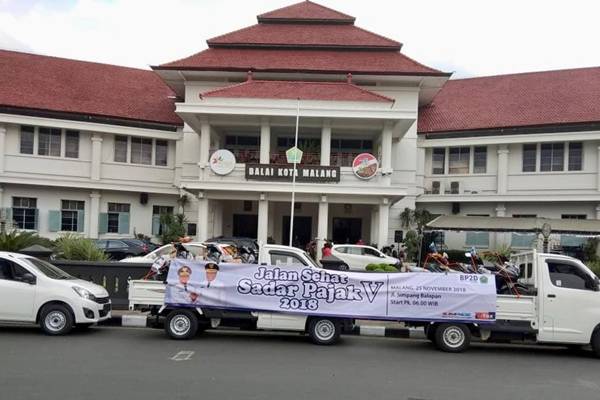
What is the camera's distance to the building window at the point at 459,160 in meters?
31.2

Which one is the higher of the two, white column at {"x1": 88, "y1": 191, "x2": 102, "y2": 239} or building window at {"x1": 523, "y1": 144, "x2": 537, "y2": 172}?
building window at {"x1": 523, "y1": 144, "x2": 537, "y2": 172}

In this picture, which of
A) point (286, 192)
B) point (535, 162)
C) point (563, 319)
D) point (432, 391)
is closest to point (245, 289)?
point (432, 391)

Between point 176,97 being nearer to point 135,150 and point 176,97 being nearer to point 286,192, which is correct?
point 135,150

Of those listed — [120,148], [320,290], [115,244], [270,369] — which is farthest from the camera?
[120,148]

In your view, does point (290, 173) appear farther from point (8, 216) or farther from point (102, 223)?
point (8, 216)

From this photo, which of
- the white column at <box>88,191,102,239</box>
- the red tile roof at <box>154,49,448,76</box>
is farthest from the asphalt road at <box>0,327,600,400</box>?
the red tile roof at <box>154,49,448,76</box>

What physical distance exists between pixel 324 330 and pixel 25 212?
23641mm

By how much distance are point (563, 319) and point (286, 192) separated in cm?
1654

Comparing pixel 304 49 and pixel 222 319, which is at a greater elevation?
pixel 304 49

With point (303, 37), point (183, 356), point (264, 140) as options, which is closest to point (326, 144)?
point (264, 140)

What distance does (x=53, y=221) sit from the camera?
2883cm

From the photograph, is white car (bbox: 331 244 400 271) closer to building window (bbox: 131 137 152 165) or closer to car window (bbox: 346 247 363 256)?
car window (bbox: 346 247 363 256)

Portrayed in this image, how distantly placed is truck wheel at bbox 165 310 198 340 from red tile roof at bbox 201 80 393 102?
1692cm

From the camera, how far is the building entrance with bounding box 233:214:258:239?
3070 centimetres
